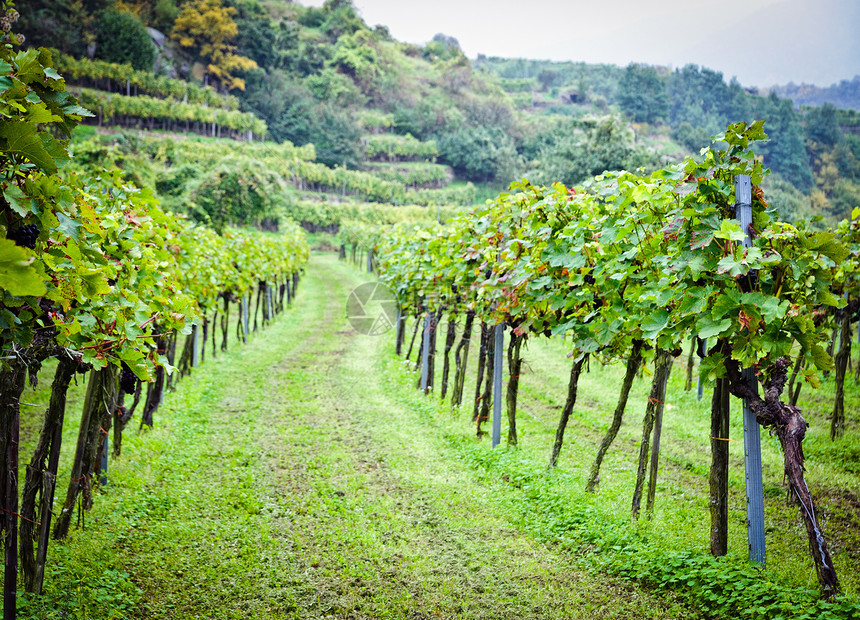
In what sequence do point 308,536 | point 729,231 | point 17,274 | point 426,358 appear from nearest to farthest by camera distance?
point 17,274
point 729,231
point 308,536
point 426,358

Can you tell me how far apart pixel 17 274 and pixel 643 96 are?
11149 cm

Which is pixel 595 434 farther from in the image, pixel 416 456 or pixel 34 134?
pixel 34 134

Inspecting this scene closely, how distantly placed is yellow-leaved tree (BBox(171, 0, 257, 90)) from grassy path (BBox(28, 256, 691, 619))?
381ft

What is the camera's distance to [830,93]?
335 feet

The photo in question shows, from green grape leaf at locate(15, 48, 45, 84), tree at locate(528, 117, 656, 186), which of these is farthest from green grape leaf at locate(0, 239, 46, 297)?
tree at locate(528, 117, 656, 186)

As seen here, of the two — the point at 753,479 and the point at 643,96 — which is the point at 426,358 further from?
the point at 643,96

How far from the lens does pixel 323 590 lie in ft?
14.4

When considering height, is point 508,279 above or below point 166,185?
below

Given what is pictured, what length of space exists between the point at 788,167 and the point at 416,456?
185ft

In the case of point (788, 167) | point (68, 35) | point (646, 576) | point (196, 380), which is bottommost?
point (196, 380)

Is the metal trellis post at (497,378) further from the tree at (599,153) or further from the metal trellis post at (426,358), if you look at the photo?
the tree at (599,153)

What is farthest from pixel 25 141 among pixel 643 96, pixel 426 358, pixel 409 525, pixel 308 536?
pixel 643 96

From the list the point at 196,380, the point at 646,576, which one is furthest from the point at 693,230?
the point at 196,380

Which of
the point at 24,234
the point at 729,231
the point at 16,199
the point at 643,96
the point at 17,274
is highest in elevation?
the point at 643,96
